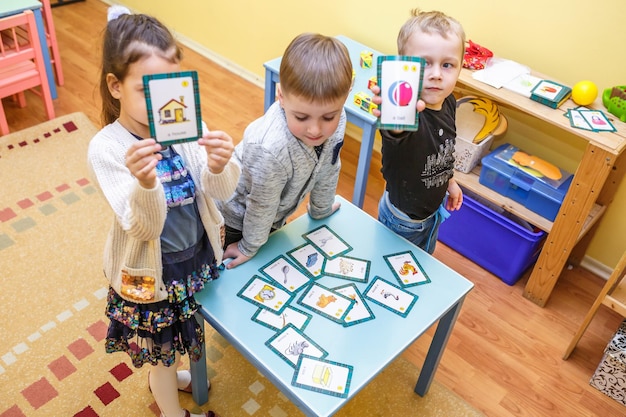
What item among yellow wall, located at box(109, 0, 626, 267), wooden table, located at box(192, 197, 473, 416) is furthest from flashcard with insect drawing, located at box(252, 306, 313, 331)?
yellow wall, located at box(109, 0, 626, 267)

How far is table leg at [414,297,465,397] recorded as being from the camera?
5.99 feet

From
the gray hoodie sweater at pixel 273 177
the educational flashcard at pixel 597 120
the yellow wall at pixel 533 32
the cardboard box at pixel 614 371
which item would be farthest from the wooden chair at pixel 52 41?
the cardboard box at pixel 614 371

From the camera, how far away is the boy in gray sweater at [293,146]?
1.45 metres

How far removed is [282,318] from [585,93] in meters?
1.55

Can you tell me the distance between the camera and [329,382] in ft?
4.66

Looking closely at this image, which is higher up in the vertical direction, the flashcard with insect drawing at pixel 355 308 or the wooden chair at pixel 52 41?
the flashcard with insect drawing at pixel 355 308

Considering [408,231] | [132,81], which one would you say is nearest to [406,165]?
[408,231]

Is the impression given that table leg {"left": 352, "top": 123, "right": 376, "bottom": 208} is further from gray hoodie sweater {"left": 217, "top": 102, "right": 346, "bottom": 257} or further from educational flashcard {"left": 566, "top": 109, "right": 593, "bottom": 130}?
educational flashcard {"left": 566, "top": 109, "right": 593, "bottom": 130}

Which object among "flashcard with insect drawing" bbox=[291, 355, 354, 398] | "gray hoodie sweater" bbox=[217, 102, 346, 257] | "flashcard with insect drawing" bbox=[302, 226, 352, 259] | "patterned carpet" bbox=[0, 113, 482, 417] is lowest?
"patterned carpet" bbox=[0, 113, 482, 417]

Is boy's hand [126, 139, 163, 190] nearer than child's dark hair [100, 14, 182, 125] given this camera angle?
Yes

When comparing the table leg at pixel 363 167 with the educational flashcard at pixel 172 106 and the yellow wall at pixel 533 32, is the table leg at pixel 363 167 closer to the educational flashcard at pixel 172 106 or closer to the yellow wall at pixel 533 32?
the yellow wall at pixel 533 32

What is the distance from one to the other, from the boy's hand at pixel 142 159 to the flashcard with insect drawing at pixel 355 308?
69 centimetres

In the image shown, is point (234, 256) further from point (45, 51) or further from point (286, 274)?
point (45, 51)

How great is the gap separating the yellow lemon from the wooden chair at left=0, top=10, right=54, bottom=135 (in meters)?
2.64
